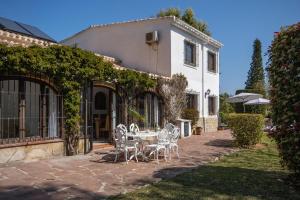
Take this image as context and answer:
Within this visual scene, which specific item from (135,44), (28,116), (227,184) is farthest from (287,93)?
(135,44)

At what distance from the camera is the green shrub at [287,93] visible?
250 inches

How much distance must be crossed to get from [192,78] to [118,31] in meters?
5.62

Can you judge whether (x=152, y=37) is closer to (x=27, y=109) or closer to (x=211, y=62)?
(x=211, y=62)

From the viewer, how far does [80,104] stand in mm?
11164

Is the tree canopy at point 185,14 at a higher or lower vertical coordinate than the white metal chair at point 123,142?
higher

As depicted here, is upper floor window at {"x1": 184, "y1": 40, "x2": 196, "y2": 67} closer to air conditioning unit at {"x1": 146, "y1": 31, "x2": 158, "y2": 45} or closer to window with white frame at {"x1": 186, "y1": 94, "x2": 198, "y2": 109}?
window with white frame at {"x1": 186, "y1": 94, "x2": 198, "y2": 109}

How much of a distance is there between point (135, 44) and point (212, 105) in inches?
336

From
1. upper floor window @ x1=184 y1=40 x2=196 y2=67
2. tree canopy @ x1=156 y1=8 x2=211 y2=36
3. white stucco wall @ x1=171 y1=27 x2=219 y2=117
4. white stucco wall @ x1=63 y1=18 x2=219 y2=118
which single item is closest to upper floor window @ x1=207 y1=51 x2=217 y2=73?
white stucco wall @ x1=171 y1=27 x2=219 y2=117

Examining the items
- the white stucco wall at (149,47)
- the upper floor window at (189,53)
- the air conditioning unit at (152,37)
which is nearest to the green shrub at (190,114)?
the white stucco wall at (149,47)

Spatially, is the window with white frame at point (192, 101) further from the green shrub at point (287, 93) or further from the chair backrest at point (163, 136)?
the green shrub at point (287, 93)

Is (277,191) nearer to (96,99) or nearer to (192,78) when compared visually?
(96,99)

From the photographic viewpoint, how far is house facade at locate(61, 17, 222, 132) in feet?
56.5

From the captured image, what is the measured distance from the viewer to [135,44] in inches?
714

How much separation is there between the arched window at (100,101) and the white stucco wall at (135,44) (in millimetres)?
3431
